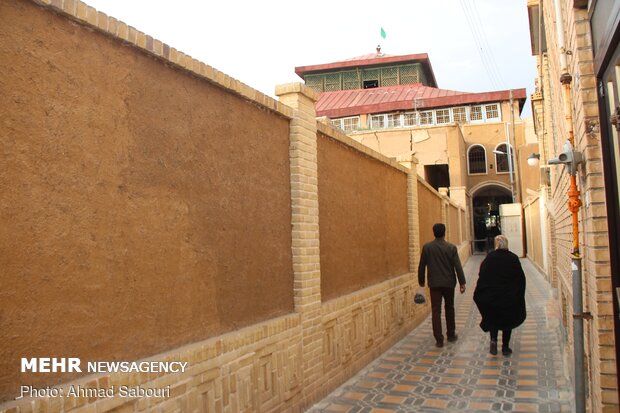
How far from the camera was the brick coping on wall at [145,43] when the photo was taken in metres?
2.64

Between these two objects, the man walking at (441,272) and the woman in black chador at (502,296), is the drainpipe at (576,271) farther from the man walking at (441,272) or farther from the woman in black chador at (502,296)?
the man walking at (441,272)

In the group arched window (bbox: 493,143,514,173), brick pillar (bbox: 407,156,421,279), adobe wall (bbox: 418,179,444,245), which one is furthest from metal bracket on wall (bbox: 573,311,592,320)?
arched window (bbox: 493,143,514,173)

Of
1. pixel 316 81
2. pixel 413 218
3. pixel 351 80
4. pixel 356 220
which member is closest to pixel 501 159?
pixel 351 80

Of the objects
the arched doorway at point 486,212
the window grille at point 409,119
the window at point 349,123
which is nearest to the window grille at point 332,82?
the window at point 349,123

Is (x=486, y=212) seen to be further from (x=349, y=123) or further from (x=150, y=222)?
(x=150, y=222)

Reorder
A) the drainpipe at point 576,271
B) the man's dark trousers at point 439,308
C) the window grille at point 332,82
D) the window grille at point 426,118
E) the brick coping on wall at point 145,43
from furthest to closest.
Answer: the window grille at point 332,82 < the window grille at point 426,118 < the man's dark trousers at point 439,308 < the drainpipe at point 576,271 < the brick coping on wall at point 145,43

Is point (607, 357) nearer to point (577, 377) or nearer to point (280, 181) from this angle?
point (577, 377)

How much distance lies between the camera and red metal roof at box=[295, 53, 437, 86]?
125 feet

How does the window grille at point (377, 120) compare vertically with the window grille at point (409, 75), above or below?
below

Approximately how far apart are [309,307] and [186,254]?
2026mm

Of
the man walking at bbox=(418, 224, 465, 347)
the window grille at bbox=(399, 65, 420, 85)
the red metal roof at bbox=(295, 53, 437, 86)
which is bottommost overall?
the man walking at bbox=(418, 224, 465, 347)

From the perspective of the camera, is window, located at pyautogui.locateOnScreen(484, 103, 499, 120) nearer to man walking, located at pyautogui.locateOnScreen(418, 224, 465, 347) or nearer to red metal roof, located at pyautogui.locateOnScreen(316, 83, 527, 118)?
red metal roof, located at pyautogui.locateOnScreen(316, 83, 527, 118)

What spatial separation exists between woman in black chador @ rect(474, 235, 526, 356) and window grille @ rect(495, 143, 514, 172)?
27078 millimetres

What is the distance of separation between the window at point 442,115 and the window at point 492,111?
240 centimetres
